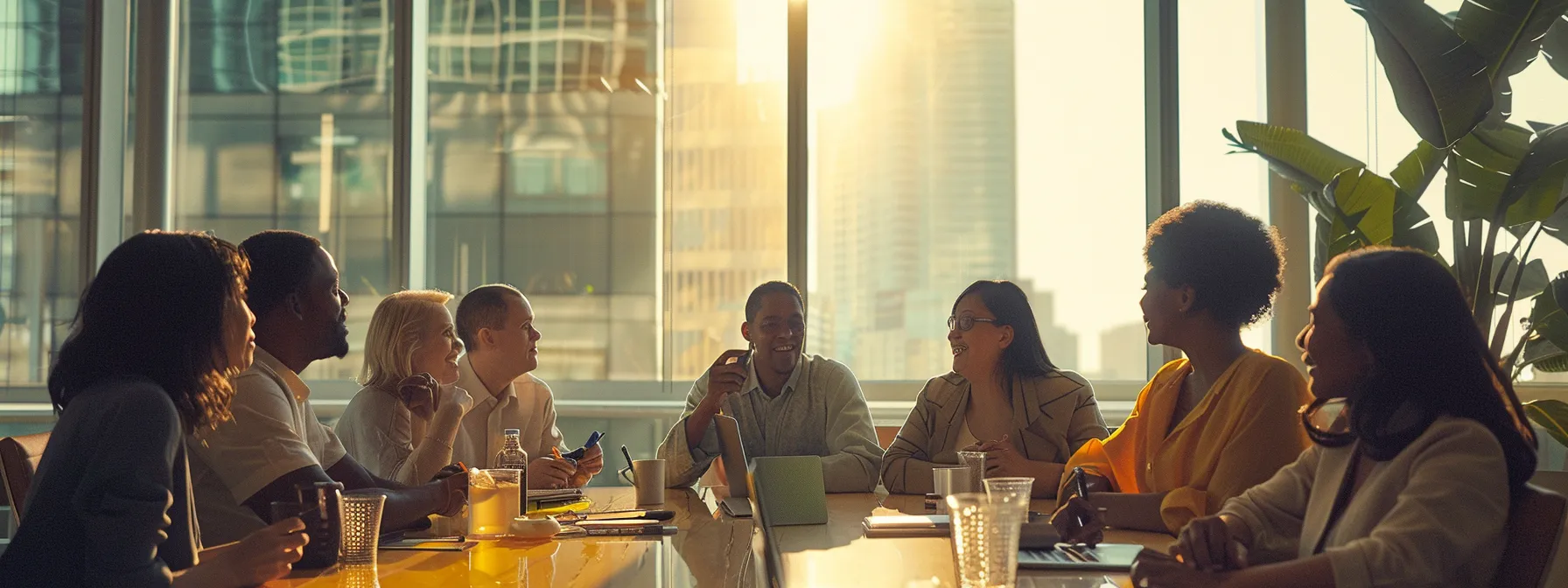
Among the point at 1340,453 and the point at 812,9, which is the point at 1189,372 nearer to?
the point at 1340,453

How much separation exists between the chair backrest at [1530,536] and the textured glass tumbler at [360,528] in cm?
153

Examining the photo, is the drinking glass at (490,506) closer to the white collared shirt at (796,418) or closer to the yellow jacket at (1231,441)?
the white collared shirt at (796,418)

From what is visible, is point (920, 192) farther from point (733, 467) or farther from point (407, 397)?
point (407, 397)

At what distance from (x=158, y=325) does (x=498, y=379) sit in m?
1.86

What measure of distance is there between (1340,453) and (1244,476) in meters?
0.39

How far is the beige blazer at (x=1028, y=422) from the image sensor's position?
3180 millimetres

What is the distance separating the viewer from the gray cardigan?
1444 millimetres

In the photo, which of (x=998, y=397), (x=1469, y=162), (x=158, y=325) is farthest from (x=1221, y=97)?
(x=158, y=325)

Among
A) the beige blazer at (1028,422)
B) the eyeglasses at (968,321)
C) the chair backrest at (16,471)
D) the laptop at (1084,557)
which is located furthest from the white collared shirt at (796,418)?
the chair backrest at (16,471)

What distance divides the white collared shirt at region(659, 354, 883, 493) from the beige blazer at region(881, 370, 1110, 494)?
0.13 meters

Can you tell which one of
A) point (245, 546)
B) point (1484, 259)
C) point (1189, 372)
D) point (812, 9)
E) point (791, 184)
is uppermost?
point (812, 9)

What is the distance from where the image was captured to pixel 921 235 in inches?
195

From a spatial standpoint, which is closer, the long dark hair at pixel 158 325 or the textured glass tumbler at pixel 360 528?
the long dark hair at pixel 158 325

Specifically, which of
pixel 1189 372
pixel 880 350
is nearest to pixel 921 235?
pixel 880 350
